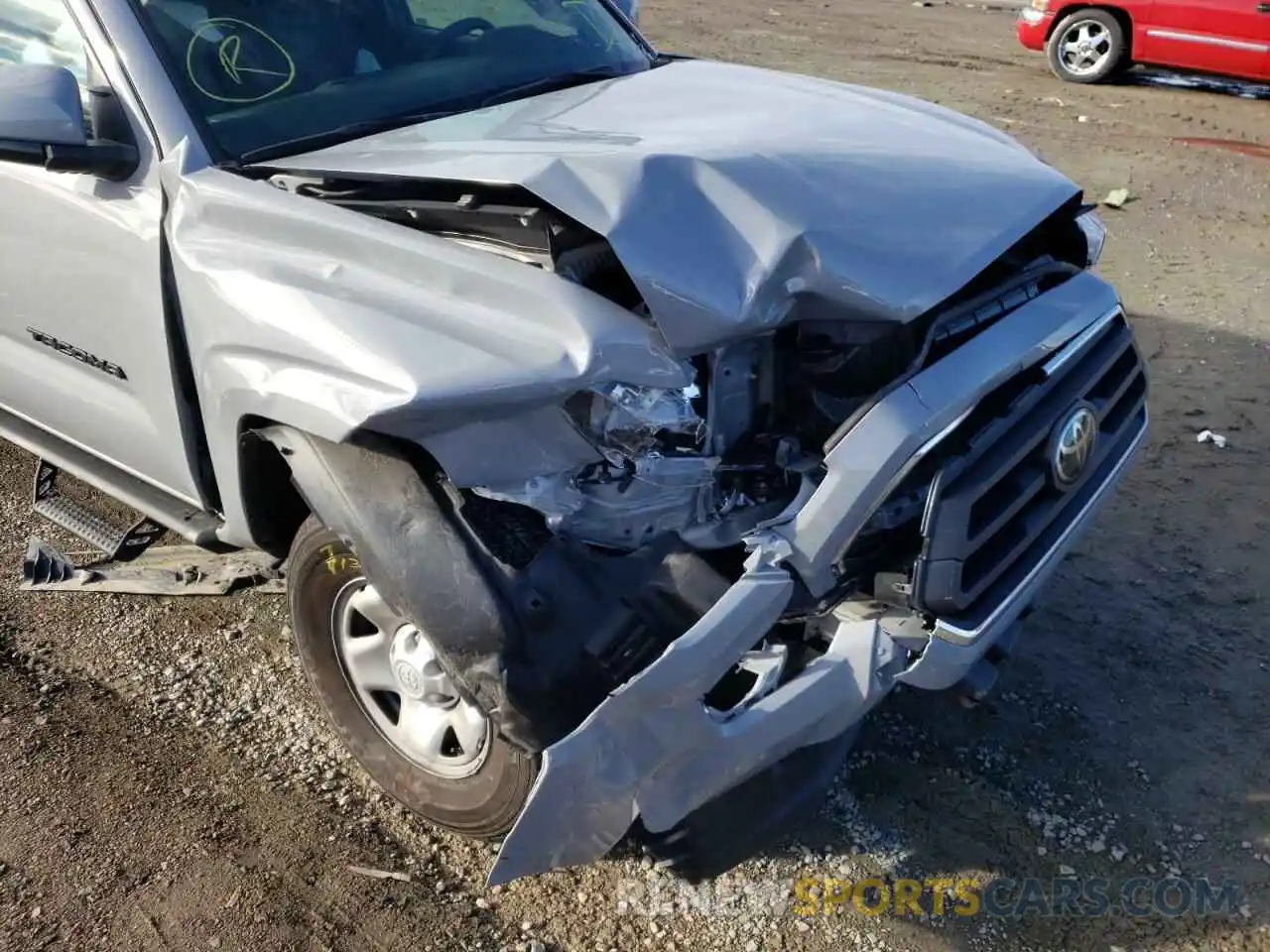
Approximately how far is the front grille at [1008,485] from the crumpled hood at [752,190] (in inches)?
11.8

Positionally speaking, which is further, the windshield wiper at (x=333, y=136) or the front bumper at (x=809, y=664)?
the windshield wiper at (x=333, y=136)

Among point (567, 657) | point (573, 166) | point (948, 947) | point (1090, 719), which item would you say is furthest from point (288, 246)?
point (1090, 719)

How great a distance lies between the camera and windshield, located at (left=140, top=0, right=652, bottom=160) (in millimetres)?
2799

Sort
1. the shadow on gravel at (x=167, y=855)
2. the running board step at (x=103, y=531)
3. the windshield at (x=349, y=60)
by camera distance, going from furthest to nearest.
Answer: the running board step at (x=103, y=531) → the windshield at (x=349, y=60) → the shadow on gravel at (x=167, y=855)

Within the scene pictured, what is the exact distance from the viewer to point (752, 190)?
2334 mm

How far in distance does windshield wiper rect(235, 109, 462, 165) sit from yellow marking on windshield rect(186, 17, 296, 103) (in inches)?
6.4

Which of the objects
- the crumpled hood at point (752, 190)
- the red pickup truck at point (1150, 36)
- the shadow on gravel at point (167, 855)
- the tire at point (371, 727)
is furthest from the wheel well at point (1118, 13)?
the shadow on gravel at point (167, 855)

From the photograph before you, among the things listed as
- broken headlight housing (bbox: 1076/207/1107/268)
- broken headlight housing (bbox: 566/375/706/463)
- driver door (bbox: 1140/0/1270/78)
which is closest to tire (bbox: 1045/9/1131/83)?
driver door (bbox: 1140/0/1270/78)

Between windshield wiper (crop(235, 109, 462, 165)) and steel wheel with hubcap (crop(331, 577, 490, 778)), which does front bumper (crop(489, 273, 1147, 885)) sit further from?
windshield wiper (crop(235, 109, 462, 165))

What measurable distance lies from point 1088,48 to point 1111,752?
31.0ft

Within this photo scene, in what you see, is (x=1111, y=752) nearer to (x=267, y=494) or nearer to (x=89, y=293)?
(x=267, y=494)

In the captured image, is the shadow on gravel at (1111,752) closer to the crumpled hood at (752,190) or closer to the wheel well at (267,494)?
the crumpled hood at (752,190)

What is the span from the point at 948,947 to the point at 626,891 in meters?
0.72

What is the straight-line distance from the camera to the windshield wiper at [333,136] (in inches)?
108
